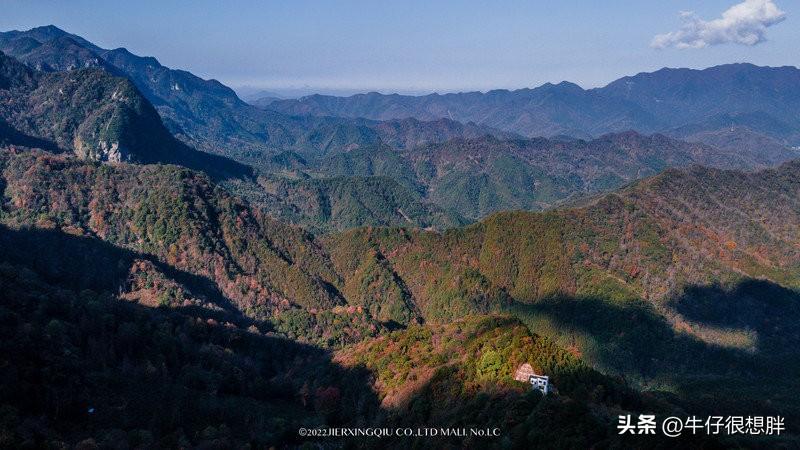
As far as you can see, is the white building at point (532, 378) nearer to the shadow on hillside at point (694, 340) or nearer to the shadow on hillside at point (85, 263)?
the shadow on hillside at point (694, 340)

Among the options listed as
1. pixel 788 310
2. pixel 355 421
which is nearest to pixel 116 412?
pixel 355 421

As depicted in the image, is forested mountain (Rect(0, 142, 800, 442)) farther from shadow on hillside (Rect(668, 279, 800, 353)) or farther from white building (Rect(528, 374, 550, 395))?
white building (Rect(528, 374, 550, 395))

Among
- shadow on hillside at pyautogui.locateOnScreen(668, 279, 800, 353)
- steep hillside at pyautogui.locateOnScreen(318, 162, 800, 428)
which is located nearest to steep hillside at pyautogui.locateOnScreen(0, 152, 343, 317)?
steep hillside at pyautogui.locateOnScreen(318, 162, 800, 428)

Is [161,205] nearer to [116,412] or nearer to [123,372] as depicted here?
[123,372]

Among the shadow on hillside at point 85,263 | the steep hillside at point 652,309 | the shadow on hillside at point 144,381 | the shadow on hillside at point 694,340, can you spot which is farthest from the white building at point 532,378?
the shadow on hillside at point 85,263

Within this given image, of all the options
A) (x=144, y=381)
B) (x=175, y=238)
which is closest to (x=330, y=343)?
(x=144, y=381)

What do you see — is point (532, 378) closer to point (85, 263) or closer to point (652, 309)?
point (652, 309)

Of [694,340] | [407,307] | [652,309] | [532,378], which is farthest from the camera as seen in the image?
[407,307]
